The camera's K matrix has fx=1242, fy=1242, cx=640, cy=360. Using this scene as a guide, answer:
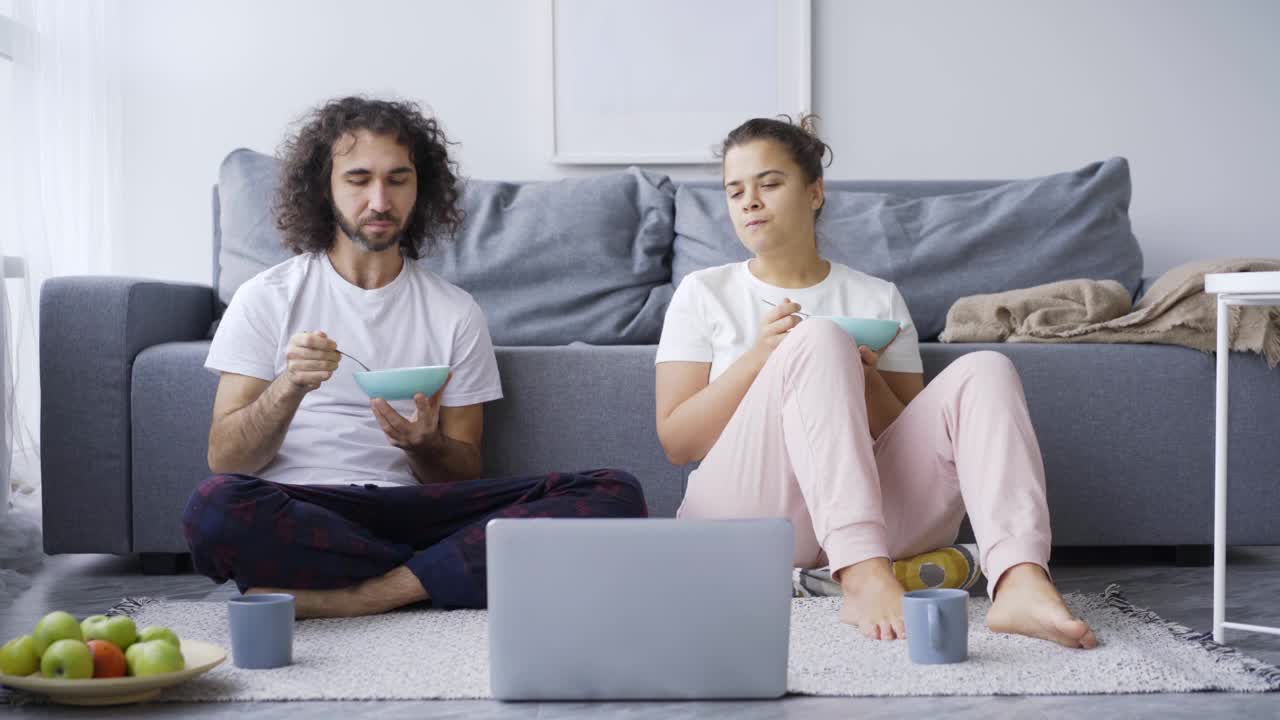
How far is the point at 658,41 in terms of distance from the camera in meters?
3.33

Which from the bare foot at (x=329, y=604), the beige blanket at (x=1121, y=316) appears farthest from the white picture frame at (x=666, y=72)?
the bare foot at (x=329, y=604)

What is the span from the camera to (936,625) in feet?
4.95

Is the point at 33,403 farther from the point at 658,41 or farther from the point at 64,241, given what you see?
the point at 658,41

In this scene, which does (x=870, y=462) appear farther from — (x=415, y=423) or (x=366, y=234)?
(x=366, y=234)

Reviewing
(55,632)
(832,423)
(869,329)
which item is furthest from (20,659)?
(869,329)

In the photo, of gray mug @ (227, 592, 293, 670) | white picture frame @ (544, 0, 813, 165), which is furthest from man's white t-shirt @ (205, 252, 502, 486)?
white picture frame @ (544, 0, 813, 165)

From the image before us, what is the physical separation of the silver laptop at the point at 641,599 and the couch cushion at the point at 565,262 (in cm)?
153

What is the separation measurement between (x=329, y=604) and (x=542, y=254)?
122cm

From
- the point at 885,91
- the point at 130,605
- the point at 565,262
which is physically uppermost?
the point at 885,91

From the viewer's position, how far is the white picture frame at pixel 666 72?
3322 mm

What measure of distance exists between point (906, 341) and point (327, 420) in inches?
38.1

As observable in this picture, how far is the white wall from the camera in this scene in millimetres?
3330

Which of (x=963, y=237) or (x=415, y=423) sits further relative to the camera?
(x=963, y=237)

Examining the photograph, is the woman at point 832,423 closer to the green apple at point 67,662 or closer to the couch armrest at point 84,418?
the green apple at point 67,662
